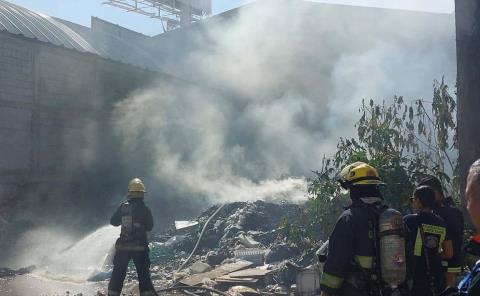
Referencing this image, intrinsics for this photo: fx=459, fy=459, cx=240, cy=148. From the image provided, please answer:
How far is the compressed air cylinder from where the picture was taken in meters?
2.65

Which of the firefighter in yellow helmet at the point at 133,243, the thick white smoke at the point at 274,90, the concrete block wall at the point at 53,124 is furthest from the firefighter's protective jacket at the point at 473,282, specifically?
the thick white smoke at the point at 274,90

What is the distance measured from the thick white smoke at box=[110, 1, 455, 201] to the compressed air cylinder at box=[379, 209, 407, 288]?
39.0 ft

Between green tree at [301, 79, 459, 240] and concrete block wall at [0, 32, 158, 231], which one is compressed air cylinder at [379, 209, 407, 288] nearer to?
green tree at [301, 79, 459, 240]

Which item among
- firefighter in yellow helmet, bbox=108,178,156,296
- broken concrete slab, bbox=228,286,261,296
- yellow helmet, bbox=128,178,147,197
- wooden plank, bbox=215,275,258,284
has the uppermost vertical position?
yellow helmet, bbox=128,178,147,197

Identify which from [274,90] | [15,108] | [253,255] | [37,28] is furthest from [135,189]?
[274,90]

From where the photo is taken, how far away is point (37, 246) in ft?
33.9

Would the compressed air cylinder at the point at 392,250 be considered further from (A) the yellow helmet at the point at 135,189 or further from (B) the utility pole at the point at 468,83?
(A) the yellow helmet at the point at 135,189

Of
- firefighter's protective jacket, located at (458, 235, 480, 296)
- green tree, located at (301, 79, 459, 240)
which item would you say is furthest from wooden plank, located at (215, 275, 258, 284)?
firefighter's protective jacket, located at (458, 235, 480, 296)

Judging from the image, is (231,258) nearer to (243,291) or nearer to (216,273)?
(216,273)

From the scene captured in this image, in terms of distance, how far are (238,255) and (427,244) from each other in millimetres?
5363

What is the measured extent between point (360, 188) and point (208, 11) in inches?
1172

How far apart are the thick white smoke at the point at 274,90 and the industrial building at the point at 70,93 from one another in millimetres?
157

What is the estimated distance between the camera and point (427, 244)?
11.1 feet

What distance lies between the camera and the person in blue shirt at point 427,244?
3.33 m
